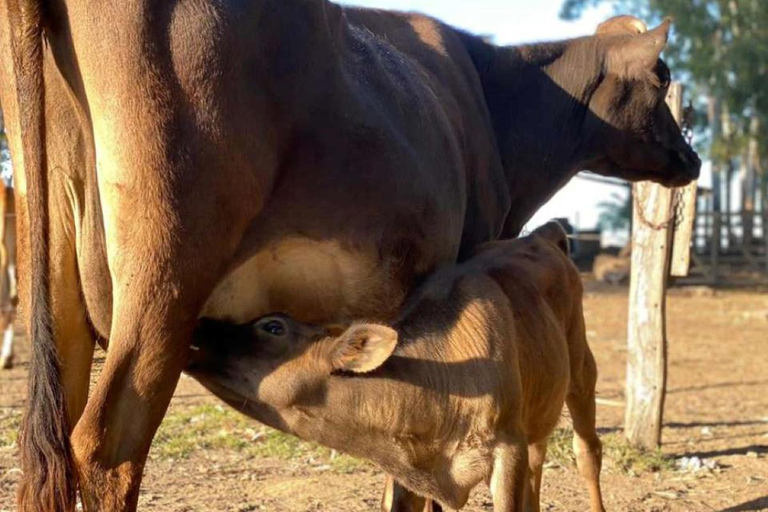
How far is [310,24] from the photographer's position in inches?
162

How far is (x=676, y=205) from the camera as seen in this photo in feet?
26.9

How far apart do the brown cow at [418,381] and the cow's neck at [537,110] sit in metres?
1.43

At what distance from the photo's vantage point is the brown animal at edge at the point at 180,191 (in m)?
3.56

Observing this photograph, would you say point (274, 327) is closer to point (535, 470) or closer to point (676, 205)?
point (535, 470)

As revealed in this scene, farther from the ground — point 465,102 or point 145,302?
point 465,102

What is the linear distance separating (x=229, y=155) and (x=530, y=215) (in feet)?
10.3

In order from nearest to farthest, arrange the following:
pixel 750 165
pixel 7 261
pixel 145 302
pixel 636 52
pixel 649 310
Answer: pixel 145 302 → pixel 636 52 → pixel 649 310 → pixel 7 261 → pixel 750 165

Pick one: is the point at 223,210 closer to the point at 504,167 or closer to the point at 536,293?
the point at 536,293

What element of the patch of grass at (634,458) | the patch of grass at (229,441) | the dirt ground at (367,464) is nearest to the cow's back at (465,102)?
the dirt ground at (367,464)

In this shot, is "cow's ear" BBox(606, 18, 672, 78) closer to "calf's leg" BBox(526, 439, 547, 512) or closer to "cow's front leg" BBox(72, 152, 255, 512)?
"calf's leg" BBox(526, 439, 547, 512)

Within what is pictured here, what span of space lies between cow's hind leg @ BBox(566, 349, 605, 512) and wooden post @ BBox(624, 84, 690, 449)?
209cm

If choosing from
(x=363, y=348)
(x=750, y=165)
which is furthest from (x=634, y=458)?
(x=750, y=165)

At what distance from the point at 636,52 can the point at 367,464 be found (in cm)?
316

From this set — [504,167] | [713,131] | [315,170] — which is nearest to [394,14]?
[504,167]
